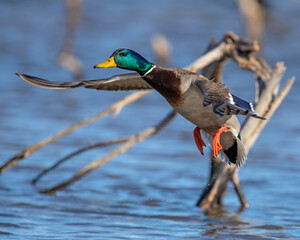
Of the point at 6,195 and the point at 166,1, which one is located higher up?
the point at 166,1

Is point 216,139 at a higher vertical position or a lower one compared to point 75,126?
lower

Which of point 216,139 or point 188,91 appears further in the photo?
point 216,139

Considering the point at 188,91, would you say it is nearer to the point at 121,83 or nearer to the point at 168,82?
the point at 168,82

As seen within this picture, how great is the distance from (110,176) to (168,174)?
66 cm

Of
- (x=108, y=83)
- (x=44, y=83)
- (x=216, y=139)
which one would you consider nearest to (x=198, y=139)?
(x=216, y=139)

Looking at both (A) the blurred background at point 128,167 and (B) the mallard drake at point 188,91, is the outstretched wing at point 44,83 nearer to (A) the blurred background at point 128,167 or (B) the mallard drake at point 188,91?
(B) the mallard drake at point 188,91

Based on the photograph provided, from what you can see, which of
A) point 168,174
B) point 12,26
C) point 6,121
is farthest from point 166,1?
point 168,174

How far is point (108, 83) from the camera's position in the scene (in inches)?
207

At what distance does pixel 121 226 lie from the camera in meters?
5.56

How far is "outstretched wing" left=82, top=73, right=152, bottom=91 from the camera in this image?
5.09 meters

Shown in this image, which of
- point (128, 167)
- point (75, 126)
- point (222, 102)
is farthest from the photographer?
point (128, 167)

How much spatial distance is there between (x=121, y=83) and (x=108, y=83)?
114mm

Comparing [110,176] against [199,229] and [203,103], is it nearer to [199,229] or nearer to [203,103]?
[199,229]

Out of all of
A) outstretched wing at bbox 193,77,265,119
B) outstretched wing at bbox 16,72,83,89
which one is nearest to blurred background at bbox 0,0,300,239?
outstretched wing at bbox 16,72,83,89
